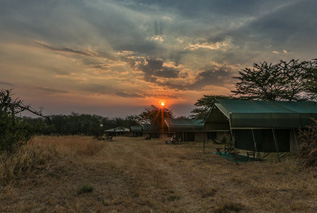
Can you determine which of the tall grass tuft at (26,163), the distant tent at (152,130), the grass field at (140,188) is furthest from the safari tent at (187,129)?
the tall grass tuft at (26,163)

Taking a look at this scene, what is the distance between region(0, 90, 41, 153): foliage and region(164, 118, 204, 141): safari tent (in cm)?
2483

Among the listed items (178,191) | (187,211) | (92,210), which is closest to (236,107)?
(178,191)

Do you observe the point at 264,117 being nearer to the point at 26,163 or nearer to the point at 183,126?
the point at 26,163

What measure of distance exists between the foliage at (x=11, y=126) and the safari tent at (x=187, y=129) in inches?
978

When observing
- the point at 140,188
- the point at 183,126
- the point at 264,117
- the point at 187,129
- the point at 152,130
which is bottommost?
the point at 140,188

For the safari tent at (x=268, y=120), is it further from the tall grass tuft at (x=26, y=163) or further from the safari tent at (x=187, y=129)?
the safari tent at (x=187, y=129)

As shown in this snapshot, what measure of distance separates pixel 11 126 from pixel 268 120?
13716 mm

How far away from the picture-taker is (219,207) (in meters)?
5.32

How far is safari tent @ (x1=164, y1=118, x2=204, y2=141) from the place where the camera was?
107ft

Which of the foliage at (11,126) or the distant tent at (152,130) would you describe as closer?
the foliage at (11,126)

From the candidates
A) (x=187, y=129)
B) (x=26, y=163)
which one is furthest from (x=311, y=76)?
(x=26, y=163)

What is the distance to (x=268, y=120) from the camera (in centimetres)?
1259

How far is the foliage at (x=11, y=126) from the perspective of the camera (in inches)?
332

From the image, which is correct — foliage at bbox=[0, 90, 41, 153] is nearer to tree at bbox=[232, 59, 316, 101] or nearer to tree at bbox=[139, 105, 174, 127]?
tree at bbox=[232, 59, 316, 101]
